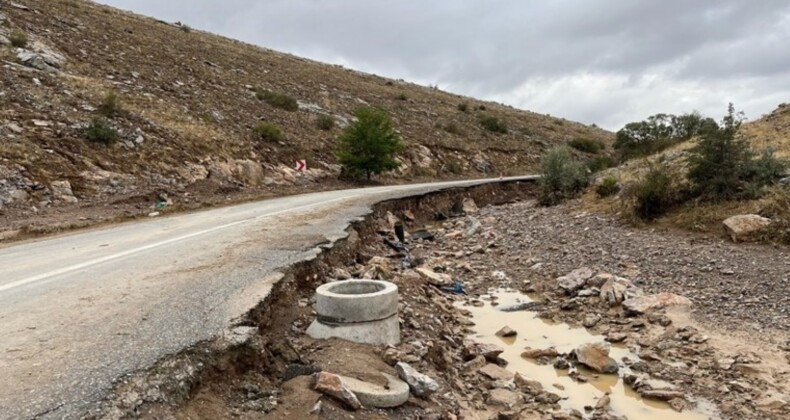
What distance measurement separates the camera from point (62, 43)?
843 inches

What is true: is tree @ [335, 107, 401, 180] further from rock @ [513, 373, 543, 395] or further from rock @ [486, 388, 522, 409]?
rock @ [486, 388, 522, 409]

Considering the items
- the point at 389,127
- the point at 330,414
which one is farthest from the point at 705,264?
the point at 389,127

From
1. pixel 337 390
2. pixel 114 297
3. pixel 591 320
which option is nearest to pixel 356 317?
pixel 337 390

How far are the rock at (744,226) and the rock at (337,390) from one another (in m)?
8.25

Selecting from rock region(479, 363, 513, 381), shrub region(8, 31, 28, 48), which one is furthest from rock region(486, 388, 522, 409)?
shrub region(8, 31, 28, 48)

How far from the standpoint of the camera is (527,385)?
5492 mm

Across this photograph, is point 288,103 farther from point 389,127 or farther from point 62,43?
point 62,43

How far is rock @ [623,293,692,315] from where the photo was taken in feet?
23.6

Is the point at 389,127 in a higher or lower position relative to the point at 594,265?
higher

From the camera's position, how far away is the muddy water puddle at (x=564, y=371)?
199 inches

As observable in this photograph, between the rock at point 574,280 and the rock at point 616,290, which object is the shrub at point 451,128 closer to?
the rock at point 574,280

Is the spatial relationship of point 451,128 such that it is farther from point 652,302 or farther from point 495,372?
point 495,372

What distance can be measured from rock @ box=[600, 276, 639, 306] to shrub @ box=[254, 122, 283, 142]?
16.6m

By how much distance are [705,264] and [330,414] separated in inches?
289
